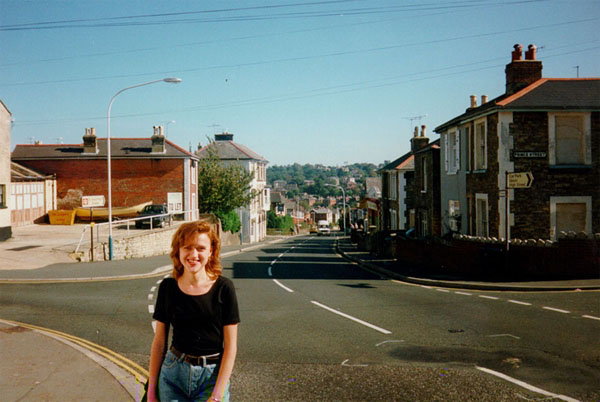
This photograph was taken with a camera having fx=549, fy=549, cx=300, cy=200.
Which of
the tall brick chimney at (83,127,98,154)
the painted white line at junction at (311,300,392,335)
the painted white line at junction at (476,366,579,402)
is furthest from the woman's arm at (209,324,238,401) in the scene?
the tall brick chimney at (83,127,98,154)

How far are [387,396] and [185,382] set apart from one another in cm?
332

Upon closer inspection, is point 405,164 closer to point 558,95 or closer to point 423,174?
point 423,174

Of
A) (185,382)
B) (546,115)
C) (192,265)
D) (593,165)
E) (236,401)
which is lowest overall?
(236,401)

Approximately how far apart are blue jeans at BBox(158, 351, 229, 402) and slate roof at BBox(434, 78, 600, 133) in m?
17.2

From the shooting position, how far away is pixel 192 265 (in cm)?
406

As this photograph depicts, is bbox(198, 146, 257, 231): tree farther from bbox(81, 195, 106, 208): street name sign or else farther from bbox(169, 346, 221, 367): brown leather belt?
bbox(169, 346, 221, 367): brown leather belt

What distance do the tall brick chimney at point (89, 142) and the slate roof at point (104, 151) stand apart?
A: 0.40 m

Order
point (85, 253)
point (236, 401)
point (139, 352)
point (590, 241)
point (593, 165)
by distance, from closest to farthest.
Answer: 1. point (236, 401)
2. point (139, 352)
3. point (590, 241)
4. point (593, 165)
5. point (85, 253)

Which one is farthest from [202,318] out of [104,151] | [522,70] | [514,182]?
[104,151]

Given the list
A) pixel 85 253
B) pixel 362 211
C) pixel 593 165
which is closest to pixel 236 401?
pixel 593 165

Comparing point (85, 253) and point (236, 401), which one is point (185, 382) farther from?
point (85, 253)

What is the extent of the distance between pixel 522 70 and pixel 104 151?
113 feet

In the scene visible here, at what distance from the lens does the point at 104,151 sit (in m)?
45.2

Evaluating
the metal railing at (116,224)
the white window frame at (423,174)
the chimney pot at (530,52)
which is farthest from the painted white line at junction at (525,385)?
the white window frame at (423,174)
